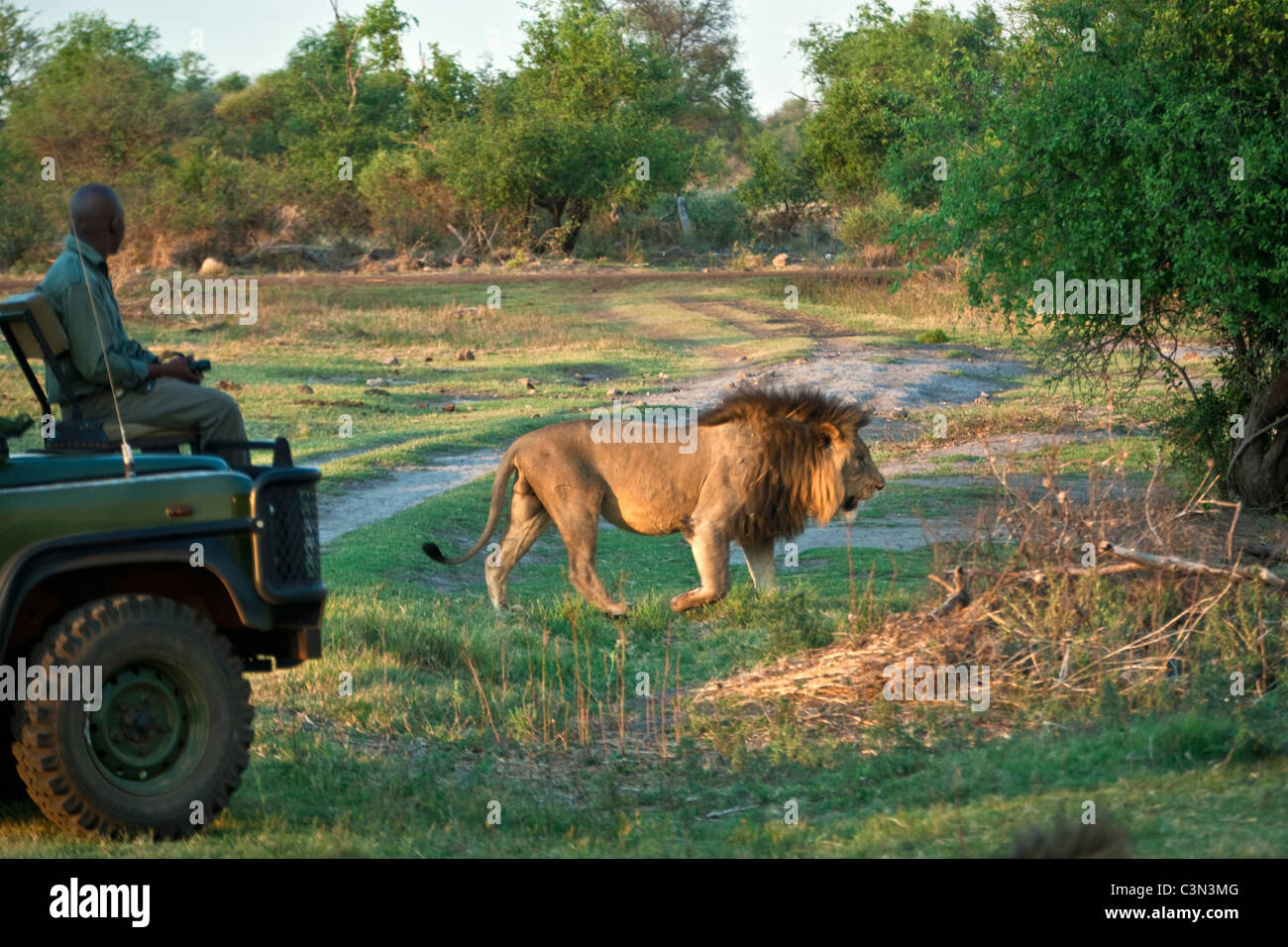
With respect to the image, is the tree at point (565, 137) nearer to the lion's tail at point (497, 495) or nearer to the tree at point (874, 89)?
the tree at point (874, 89)

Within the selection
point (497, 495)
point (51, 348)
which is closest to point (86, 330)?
point (51, 348)

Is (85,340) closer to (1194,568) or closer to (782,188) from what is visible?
(1194,568)

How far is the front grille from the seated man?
365 millimetres

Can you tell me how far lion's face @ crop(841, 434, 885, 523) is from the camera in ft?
33.3

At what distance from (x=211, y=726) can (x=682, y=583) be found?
22.1 ft

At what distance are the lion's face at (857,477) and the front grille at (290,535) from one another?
501 centimetres

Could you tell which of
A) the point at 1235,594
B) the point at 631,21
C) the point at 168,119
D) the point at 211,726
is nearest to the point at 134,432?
the point at 211,726

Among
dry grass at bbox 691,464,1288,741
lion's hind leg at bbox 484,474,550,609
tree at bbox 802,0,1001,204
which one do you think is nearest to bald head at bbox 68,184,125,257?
dry grass at bbox 691,464,1288,741

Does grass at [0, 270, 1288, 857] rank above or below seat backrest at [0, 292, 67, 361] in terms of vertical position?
below

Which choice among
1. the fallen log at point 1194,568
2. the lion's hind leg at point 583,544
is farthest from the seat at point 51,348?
the fallen log at point 1194,568

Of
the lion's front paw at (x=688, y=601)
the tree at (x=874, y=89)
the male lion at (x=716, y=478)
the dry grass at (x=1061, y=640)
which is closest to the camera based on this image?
the dry grass at (x=1061, y=640)

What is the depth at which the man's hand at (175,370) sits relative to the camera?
19.5 feet

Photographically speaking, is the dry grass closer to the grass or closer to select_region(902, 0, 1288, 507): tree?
the grass

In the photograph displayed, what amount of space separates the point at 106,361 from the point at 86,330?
0.72 ft
